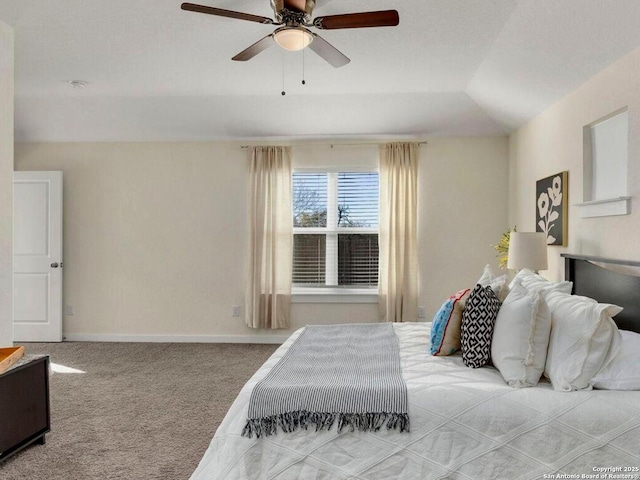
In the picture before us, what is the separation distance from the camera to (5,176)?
120 inches

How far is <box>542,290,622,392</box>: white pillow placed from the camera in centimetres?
206

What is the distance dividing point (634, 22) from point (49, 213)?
18.1ft

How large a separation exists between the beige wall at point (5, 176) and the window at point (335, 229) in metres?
2.97

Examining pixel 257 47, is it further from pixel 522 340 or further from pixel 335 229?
pixel 335 229

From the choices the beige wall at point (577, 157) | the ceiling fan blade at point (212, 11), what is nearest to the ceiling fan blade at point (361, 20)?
the ceiling fan blade at point (212, 11)

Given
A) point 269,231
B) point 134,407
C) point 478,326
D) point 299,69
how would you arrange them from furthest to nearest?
1. point 269,231
2. point 299,69
3. point 134,407
4. point 478,326

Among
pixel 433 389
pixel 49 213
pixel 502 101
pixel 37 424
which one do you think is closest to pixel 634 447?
→ pixel 433 389

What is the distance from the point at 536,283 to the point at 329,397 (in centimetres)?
169

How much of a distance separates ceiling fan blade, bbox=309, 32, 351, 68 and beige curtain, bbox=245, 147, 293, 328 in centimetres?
240

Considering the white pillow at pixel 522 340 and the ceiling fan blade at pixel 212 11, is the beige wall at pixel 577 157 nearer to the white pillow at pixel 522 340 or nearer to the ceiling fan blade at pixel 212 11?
the white pillow at pixel 522 340

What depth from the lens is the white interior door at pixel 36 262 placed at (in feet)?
17.9

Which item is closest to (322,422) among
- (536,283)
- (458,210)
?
(536,283)

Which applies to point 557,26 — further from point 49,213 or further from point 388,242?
point 49,213

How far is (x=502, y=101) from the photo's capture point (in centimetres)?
441
